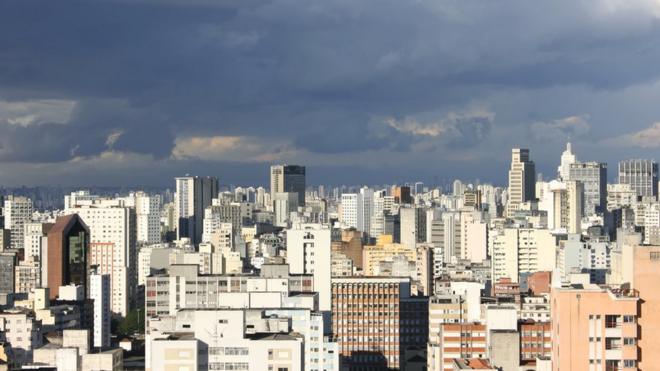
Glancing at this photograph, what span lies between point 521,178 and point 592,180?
776cm

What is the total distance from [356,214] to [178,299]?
9528cm

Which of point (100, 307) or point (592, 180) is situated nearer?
point (100, 307)

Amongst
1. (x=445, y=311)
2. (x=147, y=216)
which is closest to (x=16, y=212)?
(x=147, y=216)

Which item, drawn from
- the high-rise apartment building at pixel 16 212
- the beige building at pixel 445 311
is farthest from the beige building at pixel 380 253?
the beige building at pixel 445 311

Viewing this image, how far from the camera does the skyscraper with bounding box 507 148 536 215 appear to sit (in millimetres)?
141000

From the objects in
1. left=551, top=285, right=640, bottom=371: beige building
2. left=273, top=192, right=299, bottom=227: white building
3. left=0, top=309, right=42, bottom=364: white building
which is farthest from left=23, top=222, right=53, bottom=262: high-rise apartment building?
left=551, top=285, right=640, bottom=371: beige building

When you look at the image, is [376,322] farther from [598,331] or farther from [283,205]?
[283,205]

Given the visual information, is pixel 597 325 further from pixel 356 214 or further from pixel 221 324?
pixel 356 214

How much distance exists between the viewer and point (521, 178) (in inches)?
5625

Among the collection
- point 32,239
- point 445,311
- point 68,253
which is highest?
point 68,253

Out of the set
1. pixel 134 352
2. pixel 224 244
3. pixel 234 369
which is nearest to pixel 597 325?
pixel 234 369

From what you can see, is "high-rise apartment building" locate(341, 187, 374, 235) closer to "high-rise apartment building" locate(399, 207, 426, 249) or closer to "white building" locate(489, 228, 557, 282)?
"high-rise apartment building" locate(399, 207, 426, 249)

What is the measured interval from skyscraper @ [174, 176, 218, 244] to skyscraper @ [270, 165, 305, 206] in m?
14.5

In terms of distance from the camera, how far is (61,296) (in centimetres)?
5466
